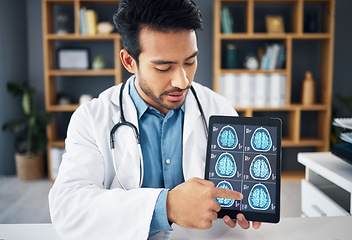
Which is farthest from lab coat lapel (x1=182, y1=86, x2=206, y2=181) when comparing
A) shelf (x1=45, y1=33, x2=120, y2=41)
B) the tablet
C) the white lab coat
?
shelf (x1=45, y1=33, x2=120, y2=41)

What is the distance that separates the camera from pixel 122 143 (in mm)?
1106

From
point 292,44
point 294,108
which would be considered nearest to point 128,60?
point 294,108

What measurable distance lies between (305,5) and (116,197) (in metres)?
3.20

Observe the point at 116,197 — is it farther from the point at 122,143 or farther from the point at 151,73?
the point at 151,73

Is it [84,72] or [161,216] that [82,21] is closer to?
[84,72]

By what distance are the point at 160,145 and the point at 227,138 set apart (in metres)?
0.34

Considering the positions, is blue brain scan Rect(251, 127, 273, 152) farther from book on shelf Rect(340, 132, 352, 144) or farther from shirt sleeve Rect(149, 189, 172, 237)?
book on shelf Rect(340, 132, 352, 144)

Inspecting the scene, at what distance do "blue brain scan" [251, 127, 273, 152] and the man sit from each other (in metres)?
0.14

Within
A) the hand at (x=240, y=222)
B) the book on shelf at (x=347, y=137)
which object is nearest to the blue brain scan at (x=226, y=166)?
the hand at (x=240, y=222)

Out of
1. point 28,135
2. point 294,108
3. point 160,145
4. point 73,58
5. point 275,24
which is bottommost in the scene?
point 28,135

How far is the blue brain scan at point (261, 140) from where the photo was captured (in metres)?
0.87

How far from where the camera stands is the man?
2.71 ft

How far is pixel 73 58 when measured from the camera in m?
3.36

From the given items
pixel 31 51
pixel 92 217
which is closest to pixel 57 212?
pixel 92 217
